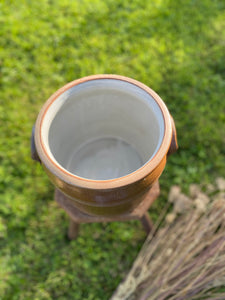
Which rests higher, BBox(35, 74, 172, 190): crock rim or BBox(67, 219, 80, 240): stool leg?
BBox(35, 74, 172, 190): crock rim

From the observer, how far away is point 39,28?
9.66 feet

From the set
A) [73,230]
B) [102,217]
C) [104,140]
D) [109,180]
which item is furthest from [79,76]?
[109,180]

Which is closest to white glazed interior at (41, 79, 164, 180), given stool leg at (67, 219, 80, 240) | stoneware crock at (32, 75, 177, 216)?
stoneware crock at (32, 75, 177, 216)

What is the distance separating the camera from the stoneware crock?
123 centimetres

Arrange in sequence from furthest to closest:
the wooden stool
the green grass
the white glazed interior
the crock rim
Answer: the green grass
the wooden stool
the white glazed interior
the crock rim

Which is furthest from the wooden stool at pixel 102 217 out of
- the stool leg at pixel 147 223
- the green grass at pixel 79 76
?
the green grass at pixel 79 76

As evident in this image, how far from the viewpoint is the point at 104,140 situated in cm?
192

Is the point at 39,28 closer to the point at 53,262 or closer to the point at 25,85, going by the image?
the point at 25,85

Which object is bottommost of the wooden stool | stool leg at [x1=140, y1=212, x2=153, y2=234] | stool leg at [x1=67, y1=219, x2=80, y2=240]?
stool leg at [x1=67, y1=219, x2=80, y2=240]

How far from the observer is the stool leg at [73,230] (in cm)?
198

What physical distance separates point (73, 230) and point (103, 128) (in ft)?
2.37

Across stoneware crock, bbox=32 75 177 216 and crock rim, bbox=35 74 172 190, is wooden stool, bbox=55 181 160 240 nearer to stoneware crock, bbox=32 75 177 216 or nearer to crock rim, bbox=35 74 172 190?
stoneware crock, bbox=32 75 177 216

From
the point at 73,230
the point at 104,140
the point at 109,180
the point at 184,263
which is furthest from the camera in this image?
the point at 73,230

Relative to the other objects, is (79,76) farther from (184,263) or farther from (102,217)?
(184,263)
